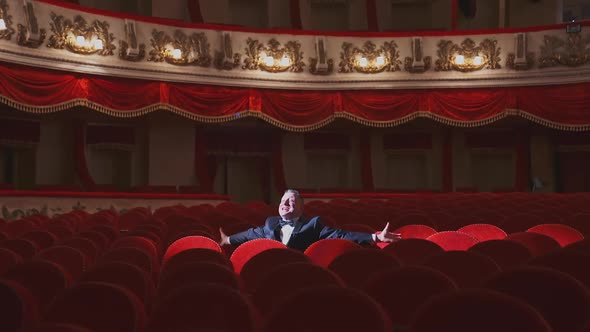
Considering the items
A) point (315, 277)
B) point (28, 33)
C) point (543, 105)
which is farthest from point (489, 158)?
point (315, 277)

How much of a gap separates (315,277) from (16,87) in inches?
440

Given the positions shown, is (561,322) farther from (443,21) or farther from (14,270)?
(443,21)

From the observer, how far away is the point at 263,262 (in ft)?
11.5

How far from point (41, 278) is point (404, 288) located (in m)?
1.74

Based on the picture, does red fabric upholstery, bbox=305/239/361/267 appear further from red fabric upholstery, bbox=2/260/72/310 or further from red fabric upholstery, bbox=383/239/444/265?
red fabric upholstery, bbox=2/260/72/310

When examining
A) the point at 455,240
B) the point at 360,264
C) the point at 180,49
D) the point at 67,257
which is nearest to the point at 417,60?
the point at 180,49

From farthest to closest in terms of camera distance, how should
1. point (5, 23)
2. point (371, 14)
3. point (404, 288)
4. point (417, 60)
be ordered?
point (371, 14) < point (417, 60) < point (5, 23) < point (404, 288)

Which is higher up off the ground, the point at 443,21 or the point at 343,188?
the point at 443,21

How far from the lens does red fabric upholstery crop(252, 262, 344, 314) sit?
2.82 m

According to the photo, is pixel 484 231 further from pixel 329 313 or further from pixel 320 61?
pixel 320 61

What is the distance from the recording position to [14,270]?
3371mm

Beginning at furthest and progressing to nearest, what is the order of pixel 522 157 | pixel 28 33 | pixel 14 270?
pixel 522 157
pixel 28 33
pixel 14 270

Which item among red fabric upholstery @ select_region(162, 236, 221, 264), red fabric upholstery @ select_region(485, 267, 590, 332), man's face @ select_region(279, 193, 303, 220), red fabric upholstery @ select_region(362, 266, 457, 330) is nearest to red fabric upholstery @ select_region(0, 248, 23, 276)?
red fabric upholstery @ select_region(162, 236, 221, 264)

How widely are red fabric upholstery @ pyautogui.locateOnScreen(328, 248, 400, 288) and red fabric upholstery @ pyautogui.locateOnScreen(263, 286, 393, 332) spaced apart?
116 cm
